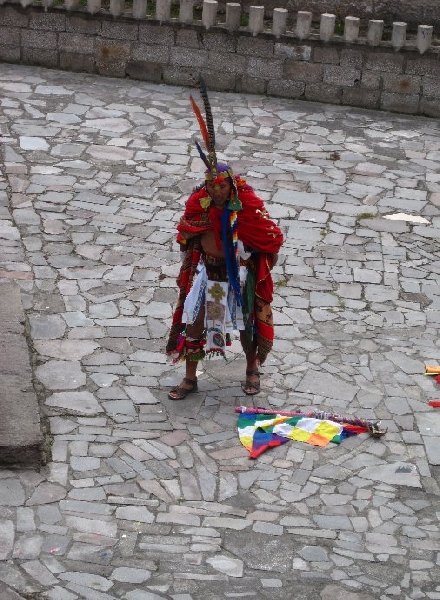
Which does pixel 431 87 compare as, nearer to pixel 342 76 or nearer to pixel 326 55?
pixel 342 76

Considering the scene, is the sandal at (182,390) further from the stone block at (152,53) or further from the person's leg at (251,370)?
the stone block at (152,53)

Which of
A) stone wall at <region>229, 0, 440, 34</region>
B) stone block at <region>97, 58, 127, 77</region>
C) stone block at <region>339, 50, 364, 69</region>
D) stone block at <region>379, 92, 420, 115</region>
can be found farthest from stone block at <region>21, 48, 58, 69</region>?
stone block at <region>379, 92, 420, 115</region>

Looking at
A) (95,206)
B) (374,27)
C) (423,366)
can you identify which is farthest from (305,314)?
(374,27)

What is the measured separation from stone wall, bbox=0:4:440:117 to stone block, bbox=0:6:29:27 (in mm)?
13

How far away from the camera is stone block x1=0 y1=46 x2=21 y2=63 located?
14.8 m

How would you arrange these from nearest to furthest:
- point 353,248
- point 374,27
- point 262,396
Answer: point 262,396
point 353,248
point 374,27

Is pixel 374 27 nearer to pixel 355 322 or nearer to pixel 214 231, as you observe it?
pixel 355 322

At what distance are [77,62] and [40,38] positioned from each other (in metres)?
0.57

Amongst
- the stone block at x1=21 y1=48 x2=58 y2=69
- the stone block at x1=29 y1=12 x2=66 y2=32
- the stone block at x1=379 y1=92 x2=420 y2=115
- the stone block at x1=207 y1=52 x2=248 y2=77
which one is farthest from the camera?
the stone block at x1=21 y1=48 x2=58 y2=69

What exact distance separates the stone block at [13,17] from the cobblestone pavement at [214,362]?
107 centimetres

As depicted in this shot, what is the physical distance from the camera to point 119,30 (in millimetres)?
14508

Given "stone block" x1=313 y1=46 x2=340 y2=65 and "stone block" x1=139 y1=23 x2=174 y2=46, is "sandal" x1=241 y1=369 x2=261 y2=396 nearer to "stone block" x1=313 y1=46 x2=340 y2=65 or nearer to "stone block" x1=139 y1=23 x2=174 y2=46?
"stone block" x1=313 y1=46 x2=340 y2=65

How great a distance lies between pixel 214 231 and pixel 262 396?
134cm

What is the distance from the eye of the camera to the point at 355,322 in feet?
31.0
